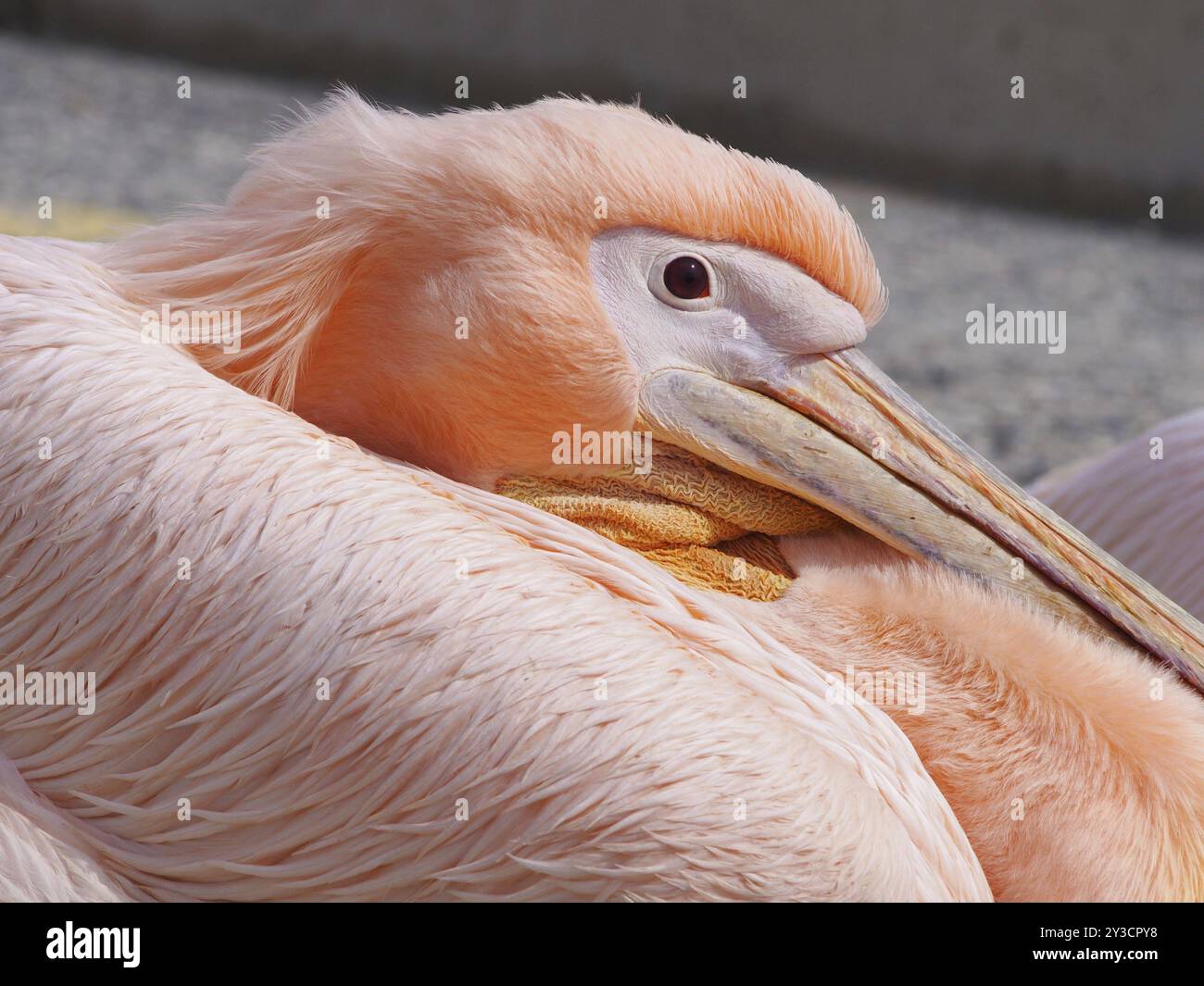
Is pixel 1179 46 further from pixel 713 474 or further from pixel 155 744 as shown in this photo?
pixel 155 744

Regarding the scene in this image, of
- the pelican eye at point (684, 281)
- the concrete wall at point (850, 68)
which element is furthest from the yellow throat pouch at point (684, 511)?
the concrete wall at point (850, 68)

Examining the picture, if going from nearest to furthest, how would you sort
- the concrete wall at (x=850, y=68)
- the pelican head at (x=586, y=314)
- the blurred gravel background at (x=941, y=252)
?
1. the pelican head at (x=586, y=314)
2. the blurred gravel background at (x=941, y=252)
3. the concrete wall at (x=850, y=68)

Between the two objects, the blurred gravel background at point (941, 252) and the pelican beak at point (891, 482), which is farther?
the blurred gravel background at point (941, 252)

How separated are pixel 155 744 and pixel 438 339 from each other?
1.59 ft

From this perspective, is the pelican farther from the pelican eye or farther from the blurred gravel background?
the blurred gravel background

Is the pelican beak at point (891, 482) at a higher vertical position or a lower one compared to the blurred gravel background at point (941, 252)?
lower

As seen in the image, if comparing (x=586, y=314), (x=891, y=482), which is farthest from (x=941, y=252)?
(x=586, y=314)

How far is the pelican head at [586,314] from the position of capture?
1.46 m

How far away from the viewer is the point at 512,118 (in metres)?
1.52

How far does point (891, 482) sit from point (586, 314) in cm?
39

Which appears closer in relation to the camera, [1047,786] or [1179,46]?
[1047,786]

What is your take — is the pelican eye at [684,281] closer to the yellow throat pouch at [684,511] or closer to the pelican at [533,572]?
the pelican at [533,572]

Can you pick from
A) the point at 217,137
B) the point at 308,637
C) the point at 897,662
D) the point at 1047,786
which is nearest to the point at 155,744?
the point at 308,637

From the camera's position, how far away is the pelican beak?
1.55 m
